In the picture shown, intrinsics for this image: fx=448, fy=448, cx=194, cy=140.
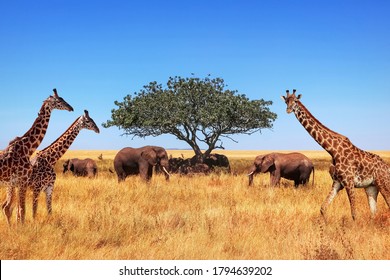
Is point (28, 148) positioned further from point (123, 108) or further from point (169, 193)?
point (123, 108)

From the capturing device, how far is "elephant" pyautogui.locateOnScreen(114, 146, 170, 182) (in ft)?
64.3

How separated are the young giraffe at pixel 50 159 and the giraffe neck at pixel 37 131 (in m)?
0.74

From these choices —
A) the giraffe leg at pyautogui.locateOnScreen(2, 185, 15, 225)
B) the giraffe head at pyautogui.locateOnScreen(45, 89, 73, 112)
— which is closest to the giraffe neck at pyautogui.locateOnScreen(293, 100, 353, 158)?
the giraffe head at pyautogui.locateOnScreen(45, 89, 73, 112)

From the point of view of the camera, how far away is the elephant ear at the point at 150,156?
19594 millimetres

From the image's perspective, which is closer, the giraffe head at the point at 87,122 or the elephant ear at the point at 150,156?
the giraffe head at the point at 87,122

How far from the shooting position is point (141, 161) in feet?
65.5

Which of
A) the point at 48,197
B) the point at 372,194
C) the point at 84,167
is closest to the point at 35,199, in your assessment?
the point at 48,197

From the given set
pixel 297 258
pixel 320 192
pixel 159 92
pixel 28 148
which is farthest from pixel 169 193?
pixel 159 92

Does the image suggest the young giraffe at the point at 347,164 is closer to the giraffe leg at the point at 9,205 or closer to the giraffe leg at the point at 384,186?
the giraffe leg at the point at 384,186

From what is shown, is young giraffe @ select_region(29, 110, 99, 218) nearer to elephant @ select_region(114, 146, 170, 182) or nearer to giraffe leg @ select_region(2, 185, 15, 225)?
giraffe leg @ select_region(2, 185, 15, 225)

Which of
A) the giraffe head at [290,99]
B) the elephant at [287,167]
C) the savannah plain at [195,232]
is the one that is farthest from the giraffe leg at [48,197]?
the elephant at [287,167]

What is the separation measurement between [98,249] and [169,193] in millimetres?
6379

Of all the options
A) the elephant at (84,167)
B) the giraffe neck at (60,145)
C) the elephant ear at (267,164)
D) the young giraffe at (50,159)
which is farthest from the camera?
the elephant at (84,167)

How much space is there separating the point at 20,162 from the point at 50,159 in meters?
1.46
